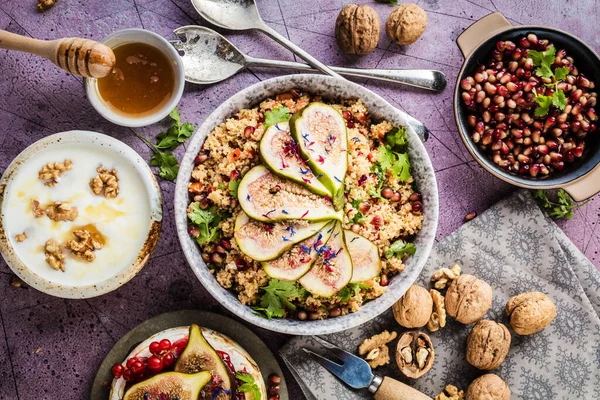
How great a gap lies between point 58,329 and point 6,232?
64 centimetres

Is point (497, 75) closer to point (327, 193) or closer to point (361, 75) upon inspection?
point (361, 75)

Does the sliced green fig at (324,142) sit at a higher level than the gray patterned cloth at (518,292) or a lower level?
higher

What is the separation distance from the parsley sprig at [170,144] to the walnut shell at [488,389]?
2.06 m

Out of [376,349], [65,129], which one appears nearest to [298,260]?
[376,349]

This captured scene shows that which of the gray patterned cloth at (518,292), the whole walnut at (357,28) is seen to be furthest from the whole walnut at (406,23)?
the gray patterned cloth at (518,292)

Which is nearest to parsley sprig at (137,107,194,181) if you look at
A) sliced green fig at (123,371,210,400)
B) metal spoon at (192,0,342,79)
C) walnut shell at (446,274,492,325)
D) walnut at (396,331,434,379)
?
metal spoon at (192,0,342,79)

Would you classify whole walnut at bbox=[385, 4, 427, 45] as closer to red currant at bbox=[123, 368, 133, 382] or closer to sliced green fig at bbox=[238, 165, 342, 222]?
sliced green fig at bbox=[238, 165, 342, 222]

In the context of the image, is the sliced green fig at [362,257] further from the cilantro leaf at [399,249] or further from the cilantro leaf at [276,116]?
the cilantro leaf at [276,116]

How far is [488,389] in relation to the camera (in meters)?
3.17

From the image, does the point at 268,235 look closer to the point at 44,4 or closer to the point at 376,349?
the point at 376,349

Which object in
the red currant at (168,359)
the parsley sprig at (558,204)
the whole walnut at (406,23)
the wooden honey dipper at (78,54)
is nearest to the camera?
the wooden honey dipper at (78,54)

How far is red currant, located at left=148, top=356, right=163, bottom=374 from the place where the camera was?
3.02 m

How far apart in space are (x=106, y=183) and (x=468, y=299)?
6.86 ft

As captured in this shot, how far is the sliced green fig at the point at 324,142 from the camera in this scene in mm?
2754
